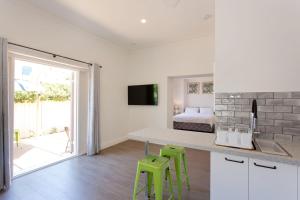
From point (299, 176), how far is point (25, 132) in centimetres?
659

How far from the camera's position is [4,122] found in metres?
2.37

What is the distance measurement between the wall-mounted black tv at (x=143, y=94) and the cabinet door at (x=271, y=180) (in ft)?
11.8

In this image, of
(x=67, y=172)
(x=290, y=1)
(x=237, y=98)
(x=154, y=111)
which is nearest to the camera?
(x=290, y=1)

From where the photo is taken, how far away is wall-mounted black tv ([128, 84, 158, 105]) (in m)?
4.88

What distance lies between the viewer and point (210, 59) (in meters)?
4.09

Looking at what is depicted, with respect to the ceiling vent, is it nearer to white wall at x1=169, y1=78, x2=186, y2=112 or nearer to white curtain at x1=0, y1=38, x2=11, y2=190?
white curtain at x1=0, y1=38, x2=11, y2=190

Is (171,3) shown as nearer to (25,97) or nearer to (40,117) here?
(25,97)

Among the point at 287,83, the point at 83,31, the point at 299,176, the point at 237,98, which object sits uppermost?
the point at 83,31

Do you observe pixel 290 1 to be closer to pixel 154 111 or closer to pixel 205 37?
pixel 205 37

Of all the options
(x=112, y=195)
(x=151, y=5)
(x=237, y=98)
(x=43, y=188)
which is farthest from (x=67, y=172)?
(x=151, y=5)

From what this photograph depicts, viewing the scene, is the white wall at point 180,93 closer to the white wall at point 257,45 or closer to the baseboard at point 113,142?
the baseboard at point 113,142

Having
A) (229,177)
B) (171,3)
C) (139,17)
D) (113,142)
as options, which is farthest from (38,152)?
(171,3)

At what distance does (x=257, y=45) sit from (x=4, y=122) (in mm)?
3559

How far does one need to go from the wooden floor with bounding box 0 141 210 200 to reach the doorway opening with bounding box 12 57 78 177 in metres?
0.51
